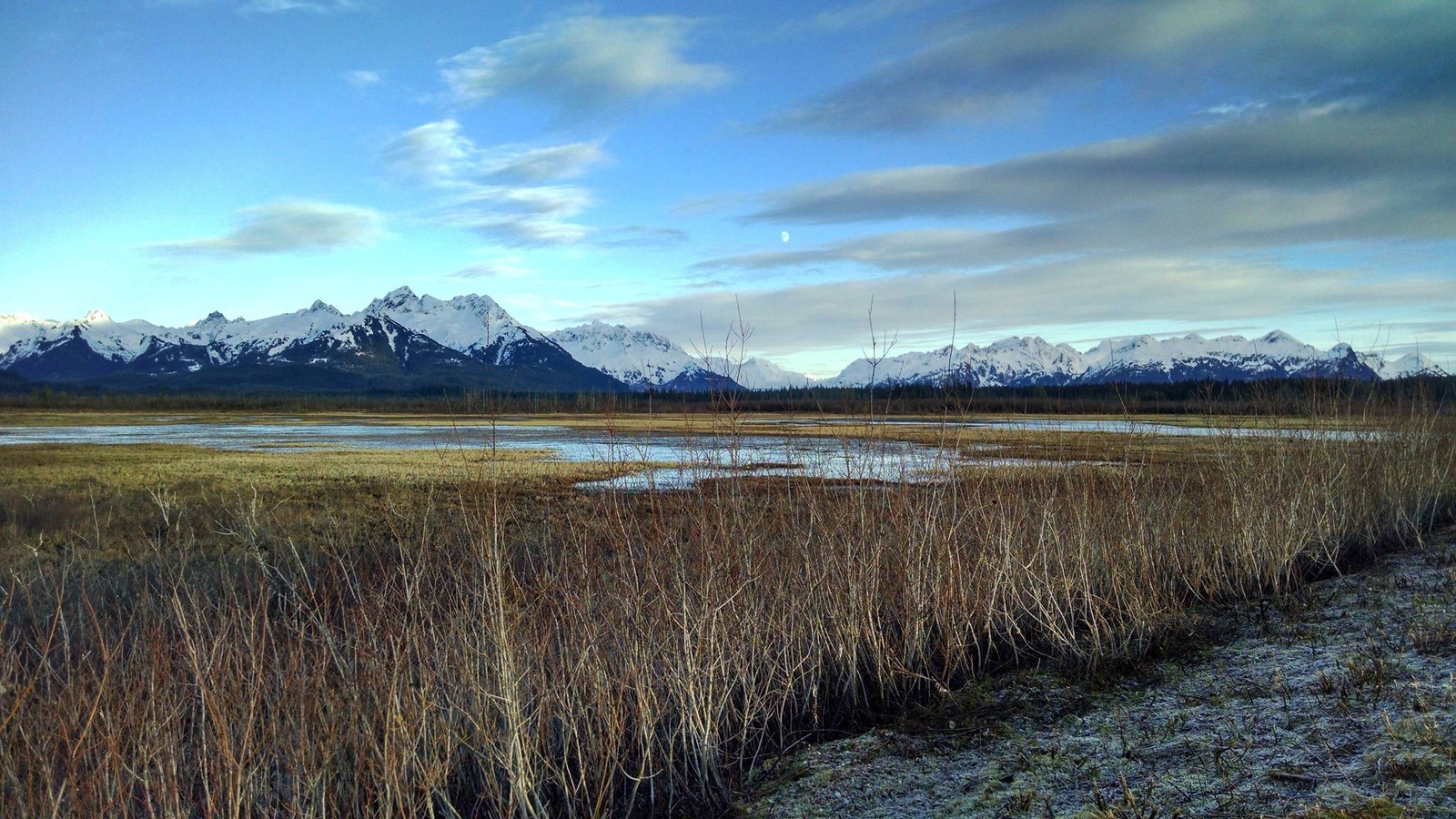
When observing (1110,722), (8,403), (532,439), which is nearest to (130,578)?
(1110,722)

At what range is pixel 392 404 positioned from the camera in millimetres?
146375

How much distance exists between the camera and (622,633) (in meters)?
6.54

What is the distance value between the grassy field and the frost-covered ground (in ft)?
1.81

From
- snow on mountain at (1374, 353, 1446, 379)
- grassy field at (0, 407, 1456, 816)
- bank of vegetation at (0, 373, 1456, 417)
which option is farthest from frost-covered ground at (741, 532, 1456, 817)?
snow on mountain at (1374, 353, 1446, 379)

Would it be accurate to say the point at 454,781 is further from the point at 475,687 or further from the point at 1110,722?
the point at 1110,722

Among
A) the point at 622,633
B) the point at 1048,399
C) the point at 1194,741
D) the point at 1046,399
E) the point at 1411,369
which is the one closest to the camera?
the point at 1194,741

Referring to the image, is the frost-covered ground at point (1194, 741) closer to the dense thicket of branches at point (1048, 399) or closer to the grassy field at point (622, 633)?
the grassy field at point (622, 633)

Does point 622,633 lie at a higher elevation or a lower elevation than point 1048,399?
lower

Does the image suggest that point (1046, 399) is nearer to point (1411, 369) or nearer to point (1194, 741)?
point (1194, 741)

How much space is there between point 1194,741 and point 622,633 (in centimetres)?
402

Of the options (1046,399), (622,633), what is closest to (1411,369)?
(1046,399)

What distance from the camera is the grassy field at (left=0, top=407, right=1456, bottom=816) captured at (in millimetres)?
4672

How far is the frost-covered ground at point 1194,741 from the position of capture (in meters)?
4.64

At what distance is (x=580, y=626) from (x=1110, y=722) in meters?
3.86
